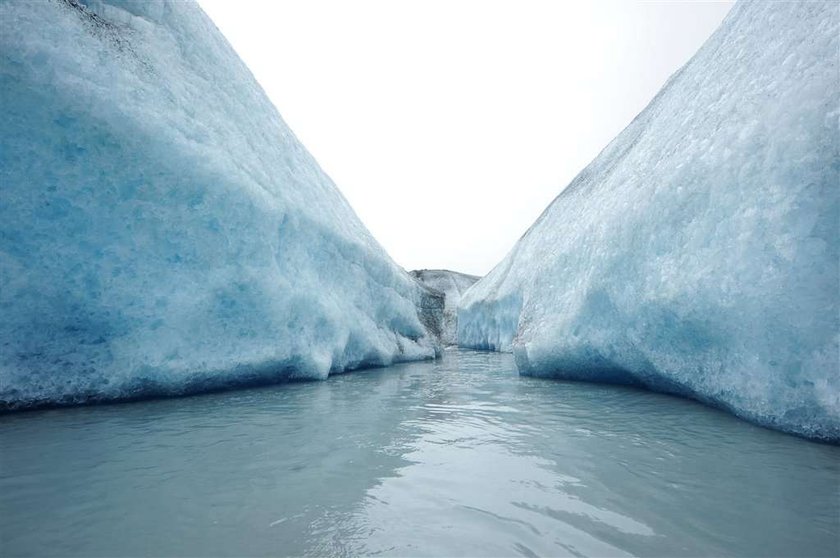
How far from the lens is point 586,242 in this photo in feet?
19.0

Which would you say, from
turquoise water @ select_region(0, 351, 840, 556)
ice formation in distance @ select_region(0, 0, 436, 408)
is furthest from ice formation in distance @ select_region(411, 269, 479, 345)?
turquoise water @ select_region(0, 351, 840, 556)

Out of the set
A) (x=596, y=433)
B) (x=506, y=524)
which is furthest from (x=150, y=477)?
(x=596, y=433)

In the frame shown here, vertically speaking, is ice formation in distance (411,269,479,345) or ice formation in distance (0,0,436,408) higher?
ice formation in distance (411,269,479,345)

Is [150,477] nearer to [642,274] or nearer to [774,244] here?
[774,244]

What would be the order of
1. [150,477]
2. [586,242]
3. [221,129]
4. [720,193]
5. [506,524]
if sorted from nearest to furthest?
1. [506,524]
2. [150,477]
3. [720,193]
4. [221,129]
5. [586,242]

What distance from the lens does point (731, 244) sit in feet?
11.0

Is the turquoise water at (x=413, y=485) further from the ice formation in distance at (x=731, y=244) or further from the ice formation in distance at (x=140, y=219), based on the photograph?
the ice formation in distance at (x=140, y=219)

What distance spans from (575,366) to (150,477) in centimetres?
514

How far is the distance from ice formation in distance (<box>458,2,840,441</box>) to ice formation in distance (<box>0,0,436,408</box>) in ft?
13.1

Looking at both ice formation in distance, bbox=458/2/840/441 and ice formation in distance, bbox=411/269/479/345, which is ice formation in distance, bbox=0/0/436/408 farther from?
ice formation in distance, bbox=411/269/479/345

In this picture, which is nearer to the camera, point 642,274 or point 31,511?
point 31,511

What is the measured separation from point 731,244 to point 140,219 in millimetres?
5564

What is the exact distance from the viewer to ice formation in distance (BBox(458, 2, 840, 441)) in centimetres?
273

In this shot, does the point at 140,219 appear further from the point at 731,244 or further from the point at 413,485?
the point at 731,244
